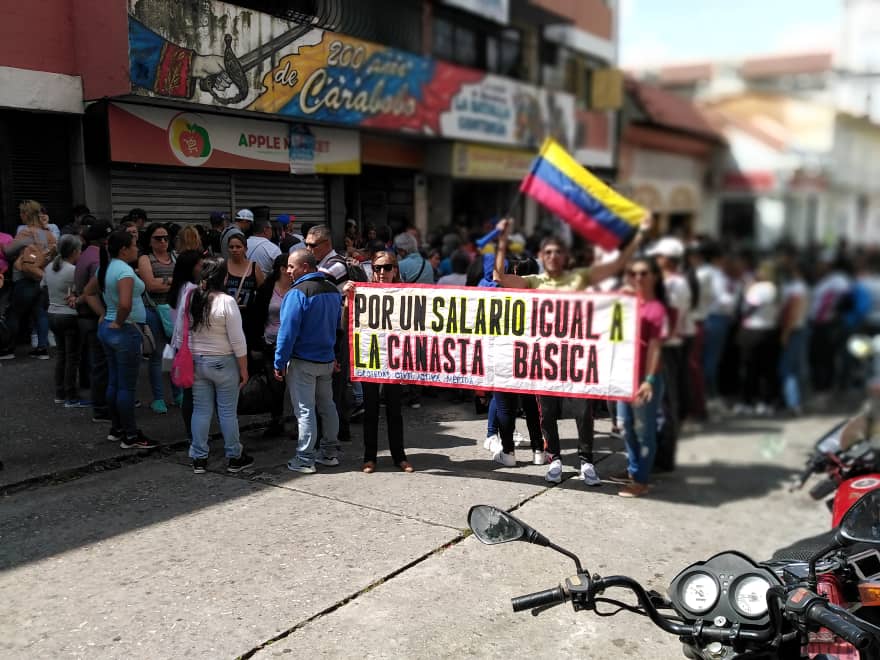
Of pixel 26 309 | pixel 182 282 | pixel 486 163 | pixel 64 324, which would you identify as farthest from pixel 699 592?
pixel 486 163

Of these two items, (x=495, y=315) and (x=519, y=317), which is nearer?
(x=519, y=317)

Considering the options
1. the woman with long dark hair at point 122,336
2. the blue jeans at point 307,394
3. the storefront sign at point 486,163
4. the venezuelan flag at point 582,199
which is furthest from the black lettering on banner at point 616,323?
the woman with long dark hair at point 122,336

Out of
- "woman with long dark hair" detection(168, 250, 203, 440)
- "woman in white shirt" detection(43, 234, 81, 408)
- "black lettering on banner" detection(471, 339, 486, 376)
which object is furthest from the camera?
"woman in white shirt" detection(43, 234, 81, 408)

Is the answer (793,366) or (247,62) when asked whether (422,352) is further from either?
(793,366)

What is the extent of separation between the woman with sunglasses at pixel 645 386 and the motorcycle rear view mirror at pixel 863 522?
42.8 inches

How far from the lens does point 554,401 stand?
4.32 meters

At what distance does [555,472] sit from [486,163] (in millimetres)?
3889

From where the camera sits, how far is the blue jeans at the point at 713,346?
5984mm

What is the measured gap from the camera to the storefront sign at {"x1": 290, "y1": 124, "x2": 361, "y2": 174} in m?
4.79

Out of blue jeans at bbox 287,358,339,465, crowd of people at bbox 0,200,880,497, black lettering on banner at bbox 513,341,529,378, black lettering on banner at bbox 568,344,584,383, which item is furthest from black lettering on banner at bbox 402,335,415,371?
black lettering on banner at bbox 568,344,584,383

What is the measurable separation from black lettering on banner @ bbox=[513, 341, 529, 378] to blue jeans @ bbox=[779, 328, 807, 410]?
302 cm

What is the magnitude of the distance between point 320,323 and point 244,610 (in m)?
2.20

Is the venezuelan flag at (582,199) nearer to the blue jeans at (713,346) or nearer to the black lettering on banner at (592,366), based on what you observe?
the black lettering on banner at (592,366)

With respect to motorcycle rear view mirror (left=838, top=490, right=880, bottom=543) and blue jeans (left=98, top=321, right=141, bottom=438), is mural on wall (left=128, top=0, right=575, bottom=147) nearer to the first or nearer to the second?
blue jeans (left=98, top=321, right=141, bottom=438)
